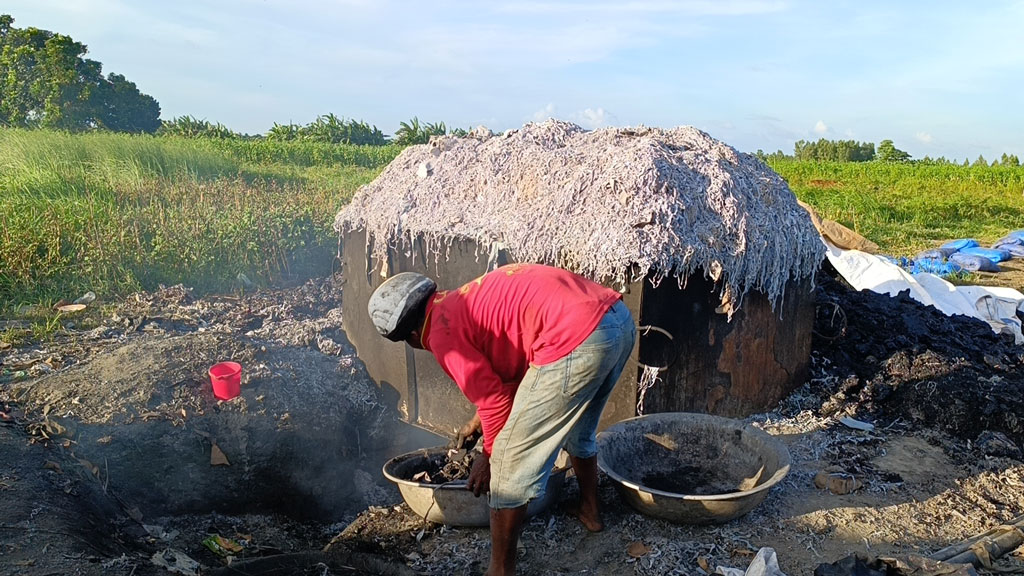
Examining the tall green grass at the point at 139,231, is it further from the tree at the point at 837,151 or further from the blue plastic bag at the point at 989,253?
the tree at the point at 837,151

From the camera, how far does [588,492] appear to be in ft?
11.5

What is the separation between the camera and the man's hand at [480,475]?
3.25 meters

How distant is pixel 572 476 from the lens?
393cm

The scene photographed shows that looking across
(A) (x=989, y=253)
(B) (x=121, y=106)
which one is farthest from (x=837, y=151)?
(B) (x=121, y=106)

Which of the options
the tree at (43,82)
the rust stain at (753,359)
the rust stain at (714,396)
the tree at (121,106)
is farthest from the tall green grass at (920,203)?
the tree at (121,106)

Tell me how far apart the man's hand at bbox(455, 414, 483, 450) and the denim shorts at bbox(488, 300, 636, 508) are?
0.56 meters

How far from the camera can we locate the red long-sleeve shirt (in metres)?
2.75

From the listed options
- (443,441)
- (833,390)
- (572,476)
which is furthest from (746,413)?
(443,441)

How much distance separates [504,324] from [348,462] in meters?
2.49

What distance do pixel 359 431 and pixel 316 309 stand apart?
227 centimetres

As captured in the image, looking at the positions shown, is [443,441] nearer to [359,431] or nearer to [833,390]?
[359,431]

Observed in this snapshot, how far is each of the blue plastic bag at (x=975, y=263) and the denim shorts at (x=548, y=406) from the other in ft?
32.6

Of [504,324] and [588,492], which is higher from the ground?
[504,324]

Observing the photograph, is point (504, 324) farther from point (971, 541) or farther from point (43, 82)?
point (43, 82)
